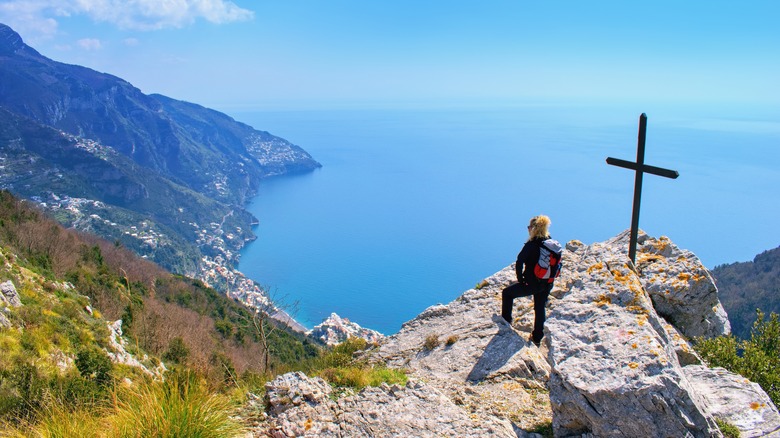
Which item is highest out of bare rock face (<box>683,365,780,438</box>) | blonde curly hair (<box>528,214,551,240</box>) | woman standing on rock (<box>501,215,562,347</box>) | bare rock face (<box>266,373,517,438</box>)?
blonde curly hair (<box>528,214,551,240</box>)

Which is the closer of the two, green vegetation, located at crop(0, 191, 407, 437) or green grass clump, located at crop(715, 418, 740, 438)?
green vegetation, located at crop(0, 191, 407, 437)

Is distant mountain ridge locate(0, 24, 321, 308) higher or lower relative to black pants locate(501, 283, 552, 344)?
lower

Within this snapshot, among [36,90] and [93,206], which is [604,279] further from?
[36,90]

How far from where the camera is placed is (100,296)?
3212 cm

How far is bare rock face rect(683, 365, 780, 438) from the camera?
398cm

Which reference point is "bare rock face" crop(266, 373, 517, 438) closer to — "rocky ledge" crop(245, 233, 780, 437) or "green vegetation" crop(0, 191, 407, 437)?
"rocky ledge" crop(245, 233, 780, 437)

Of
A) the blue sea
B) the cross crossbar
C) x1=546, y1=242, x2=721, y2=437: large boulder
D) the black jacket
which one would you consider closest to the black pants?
the black jacket

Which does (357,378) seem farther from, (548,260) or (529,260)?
→ (548,260)

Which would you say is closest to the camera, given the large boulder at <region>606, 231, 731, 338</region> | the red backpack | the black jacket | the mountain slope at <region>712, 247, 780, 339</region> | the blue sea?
the red backpack

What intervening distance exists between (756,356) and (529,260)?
10.1 ft

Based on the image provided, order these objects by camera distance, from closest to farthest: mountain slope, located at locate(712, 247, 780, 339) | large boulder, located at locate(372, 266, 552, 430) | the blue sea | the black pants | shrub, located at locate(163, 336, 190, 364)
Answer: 1. large boulder, located at locate(372, 266, 552, 430)
2. the black pants
3. shrub, located at locate(163, 336, 190, 364)
4. mountain slope, located at locate(712, 247, 780, 339)
5. the blue sea

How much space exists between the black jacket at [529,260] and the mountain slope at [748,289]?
2089 inches

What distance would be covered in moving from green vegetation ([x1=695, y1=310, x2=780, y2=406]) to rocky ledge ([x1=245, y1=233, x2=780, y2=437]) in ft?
2.48

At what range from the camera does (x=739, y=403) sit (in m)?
4.33
